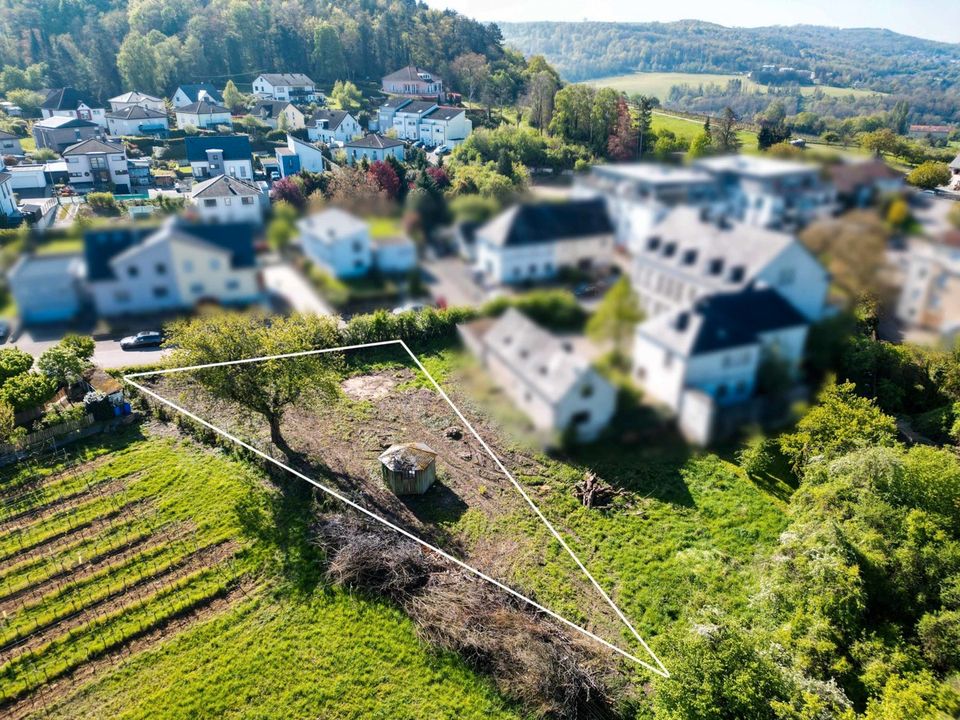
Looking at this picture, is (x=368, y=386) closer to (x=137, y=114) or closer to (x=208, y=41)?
(x=137, y=114)

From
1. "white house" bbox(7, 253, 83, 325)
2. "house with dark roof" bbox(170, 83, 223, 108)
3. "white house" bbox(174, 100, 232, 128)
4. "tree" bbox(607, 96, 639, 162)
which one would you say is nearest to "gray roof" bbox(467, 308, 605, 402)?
"tree" bbox(607, 96, 639, 162)

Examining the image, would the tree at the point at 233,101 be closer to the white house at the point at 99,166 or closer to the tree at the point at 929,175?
the white house at the point at 99,166

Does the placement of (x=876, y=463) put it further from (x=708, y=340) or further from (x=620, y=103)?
(x=708, y=340)

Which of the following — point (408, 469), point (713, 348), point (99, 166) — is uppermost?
point (713, 348)

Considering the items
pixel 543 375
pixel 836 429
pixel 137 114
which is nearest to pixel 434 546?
pixel 543 375

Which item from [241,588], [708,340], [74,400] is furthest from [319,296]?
[74,400]
